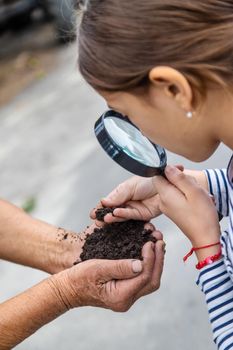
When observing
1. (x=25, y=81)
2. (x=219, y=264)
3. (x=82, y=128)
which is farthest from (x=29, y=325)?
(x=25, y=81)

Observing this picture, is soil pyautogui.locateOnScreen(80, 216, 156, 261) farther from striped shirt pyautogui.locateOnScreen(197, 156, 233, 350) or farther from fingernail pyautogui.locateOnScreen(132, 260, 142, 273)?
striped shirt pyautogui.locateOnScreen(197, 156, 233, 350)

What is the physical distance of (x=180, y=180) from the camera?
132 centimetres

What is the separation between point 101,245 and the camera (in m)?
1.54

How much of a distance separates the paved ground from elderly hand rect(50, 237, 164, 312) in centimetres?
68

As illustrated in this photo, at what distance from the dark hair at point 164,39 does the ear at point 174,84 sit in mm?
13

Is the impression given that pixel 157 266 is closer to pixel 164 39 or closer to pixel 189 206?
pixel 189 206

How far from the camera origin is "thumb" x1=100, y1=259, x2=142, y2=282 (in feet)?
4.64

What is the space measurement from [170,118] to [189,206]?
247 mm

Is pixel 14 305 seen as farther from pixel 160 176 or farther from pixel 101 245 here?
pixel 160 176

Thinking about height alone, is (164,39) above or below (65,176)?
above

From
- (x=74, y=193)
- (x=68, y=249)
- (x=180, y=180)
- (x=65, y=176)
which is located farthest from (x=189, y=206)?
(x=65, y=176)

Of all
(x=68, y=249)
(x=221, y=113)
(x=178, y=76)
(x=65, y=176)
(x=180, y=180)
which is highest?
(x=178, y=76)

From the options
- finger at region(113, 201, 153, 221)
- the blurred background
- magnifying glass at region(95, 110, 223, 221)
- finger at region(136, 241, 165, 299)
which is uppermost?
magnifying glass at region(95, 110, 223, 221)

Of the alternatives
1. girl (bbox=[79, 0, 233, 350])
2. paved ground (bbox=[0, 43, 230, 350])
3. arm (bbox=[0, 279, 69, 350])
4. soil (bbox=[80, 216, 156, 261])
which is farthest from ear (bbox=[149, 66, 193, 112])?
paved ground (bbox=[0, 43, 230, 350])
